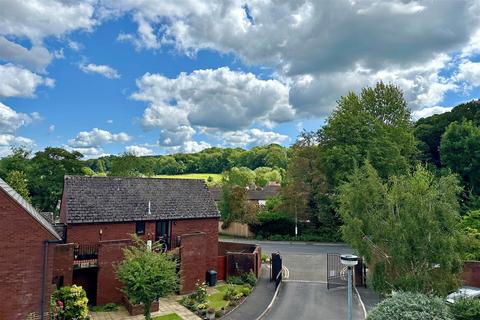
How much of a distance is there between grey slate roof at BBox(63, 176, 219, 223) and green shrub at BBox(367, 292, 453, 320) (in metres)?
14.8

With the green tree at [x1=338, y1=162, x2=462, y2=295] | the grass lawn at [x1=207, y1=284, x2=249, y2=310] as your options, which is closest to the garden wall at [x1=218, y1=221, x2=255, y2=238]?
the grass lawn at [x1=207, y1=284, x2=249, y2=310]

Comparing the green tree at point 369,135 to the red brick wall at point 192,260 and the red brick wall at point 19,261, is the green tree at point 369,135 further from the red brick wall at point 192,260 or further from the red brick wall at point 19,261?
the red brick wall at point 19,261

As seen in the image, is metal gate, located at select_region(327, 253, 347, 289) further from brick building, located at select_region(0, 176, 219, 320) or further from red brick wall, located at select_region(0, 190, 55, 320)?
red brick wall, located at select_region(0, 190, 55, 320)

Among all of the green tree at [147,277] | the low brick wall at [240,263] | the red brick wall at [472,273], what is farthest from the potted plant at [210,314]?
the red brick wall at [472,273]

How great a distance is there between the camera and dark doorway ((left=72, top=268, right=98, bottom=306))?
64.8 ft

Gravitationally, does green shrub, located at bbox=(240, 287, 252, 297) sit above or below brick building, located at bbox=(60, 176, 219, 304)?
below

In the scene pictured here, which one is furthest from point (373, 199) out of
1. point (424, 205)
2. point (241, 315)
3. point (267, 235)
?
point (267, 235)

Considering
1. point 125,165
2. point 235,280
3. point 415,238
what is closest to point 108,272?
point 235,280

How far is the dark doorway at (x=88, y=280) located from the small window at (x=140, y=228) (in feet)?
11.6

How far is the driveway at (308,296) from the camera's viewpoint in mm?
18281

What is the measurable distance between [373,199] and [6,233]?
53.3 feet

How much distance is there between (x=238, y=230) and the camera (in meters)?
44.9

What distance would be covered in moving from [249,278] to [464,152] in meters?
30.6

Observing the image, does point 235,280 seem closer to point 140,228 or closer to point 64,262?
point 140,228
